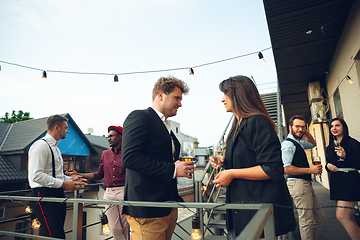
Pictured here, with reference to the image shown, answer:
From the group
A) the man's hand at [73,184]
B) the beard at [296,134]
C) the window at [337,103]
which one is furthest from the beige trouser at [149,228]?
the window at [337,103]

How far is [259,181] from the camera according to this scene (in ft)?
3.73

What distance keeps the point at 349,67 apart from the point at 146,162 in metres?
5.07

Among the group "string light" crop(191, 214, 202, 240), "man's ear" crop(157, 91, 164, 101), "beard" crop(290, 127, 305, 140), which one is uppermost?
"man's ear" crop(157, 91, 164, 101)

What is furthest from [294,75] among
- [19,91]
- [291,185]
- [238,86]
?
[19,91]

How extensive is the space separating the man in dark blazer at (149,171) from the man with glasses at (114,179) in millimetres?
1267

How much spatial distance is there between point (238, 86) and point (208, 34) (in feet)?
50.3

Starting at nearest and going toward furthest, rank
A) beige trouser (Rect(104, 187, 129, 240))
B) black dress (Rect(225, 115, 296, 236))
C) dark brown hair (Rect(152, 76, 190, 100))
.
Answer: black dress (Rect(225, 115, 296, 236))
dark brown hair (Rect(152, 76, 190, 100))
beige trouser (Rect(104, 187, 129, 240))

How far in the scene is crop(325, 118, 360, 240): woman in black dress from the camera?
2.40 metres

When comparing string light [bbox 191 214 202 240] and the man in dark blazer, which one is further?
string light [bbox 191 214 202 240]

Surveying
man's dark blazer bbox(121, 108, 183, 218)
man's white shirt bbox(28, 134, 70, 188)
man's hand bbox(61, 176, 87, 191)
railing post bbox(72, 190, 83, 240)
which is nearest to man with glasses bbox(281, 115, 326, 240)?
man's dark blazer bbox(121, 108, 183, 218)

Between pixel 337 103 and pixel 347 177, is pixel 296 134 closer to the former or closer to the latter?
pixel 347 177

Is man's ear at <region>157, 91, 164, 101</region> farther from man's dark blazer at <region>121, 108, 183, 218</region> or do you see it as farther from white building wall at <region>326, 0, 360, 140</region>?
white building wall at <region>326, 0, 360, 140</region>

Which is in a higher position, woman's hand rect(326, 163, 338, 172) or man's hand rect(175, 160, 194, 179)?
man's hand rect(175, 160, 194, 179)

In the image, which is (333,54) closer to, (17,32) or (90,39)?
(90,39)
